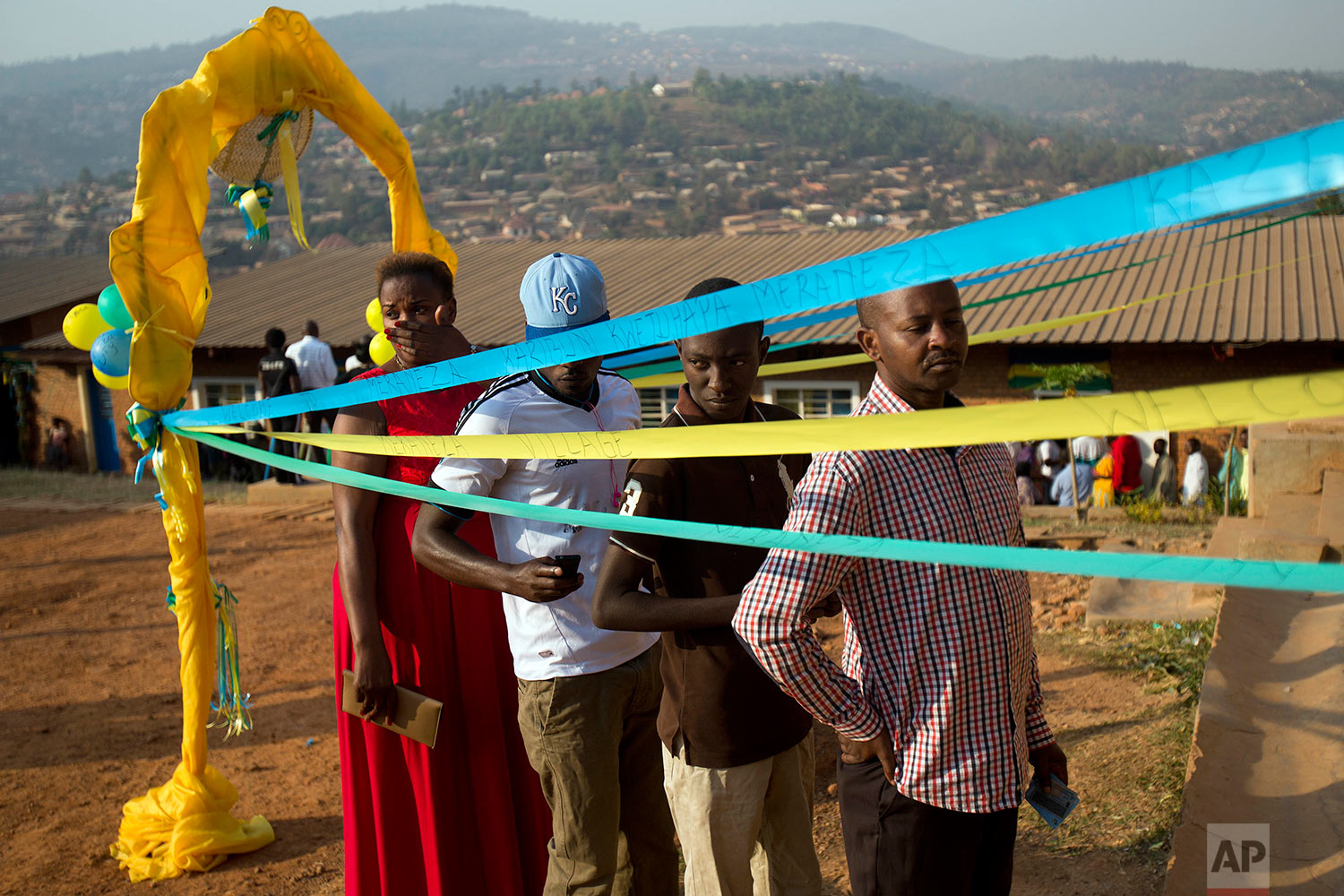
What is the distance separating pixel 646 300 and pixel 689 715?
53.8ft

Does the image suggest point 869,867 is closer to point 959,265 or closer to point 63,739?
point 959,265

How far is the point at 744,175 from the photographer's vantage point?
8131 cm

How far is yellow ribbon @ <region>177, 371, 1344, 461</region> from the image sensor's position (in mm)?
1311

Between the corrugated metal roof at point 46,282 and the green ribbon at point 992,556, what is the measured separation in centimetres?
2502

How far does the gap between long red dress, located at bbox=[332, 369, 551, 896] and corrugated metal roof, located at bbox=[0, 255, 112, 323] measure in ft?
78.5

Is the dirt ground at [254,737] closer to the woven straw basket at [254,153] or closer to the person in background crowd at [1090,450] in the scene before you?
the woven straw basket at [254,153]

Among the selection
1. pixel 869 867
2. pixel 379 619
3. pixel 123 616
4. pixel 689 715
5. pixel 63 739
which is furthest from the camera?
pixel 123 616

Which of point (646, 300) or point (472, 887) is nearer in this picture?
point (472, 887)

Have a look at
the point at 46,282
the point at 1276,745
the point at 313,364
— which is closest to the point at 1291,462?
the point at 1276,745

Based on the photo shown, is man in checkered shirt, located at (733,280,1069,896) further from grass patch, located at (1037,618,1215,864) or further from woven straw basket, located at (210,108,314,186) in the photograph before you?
woven straw basket, located at (210,108,314,186)

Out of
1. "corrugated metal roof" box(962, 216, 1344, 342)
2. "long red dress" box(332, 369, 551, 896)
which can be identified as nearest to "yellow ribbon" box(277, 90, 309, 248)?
"long red dress" box(332, 369, 551, 896)

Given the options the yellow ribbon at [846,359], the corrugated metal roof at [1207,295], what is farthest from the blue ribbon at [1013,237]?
the corrugated metal roof at [1207,295]

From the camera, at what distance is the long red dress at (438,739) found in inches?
116

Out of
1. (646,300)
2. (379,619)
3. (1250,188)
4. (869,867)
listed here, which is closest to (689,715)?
(869,867)
